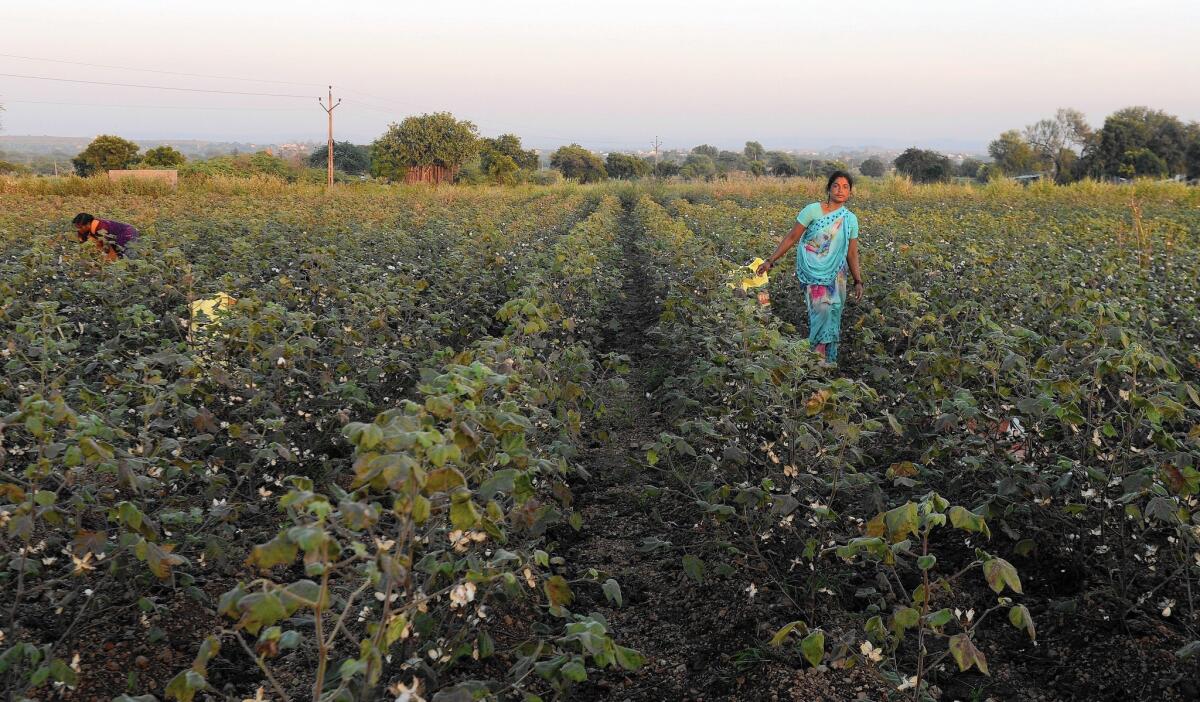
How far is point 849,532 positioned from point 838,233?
3.25 meters

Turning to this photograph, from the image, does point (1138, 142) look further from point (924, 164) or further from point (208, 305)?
point (208, 305)

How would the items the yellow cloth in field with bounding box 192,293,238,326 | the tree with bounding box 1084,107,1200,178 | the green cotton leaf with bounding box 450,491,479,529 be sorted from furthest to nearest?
1. the tree with bounding box 1084,107,1200,178
2. the yellow cloth in field with bounding box 192,293,238,326
3. the green cotton leaf with bounding box 450,491,479,529

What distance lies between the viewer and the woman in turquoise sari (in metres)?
6.55

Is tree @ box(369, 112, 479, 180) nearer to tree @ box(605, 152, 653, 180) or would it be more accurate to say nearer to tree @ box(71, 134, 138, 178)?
tree @ box(71, 134, 138, 178)

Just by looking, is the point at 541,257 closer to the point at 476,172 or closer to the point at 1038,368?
the point at 1038,368

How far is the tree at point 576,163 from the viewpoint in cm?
9875

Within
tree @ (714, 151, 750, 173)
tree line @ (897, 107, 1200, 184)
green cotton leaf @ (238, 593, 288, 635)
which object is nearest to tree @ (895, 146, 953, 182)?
tree line @ (897, 107, 1200, 184)

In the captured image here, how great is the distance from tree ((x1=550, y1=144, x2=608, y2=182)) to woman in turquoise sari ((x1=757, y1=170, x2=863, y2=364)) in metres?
93.0

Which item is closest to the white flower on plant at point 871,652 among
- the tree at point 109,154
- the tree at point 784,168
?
the tree at point 784,168

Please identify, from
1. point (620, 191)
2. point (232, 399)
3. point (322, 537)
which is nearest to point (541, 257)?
point (232, 399)

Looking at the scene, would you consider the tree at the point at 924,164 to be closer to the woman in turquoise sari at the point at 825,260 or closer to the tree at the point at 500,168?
the tree at the point at 500,168

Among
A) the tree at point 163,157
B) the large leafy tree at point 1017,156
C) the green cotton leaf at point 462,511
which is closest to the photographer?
the green cotton leaf at point 462,511

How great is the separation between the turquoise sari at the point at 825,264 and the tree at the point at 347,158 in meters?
89.4

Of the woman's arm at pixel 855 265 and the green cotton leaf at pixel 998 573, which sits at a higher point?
the woman's arm at pixel 855 265
